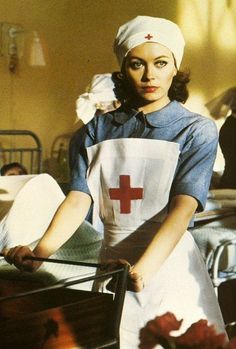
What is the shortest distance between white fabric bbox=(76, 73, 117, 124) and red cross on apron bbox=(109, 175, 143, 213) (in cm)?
43

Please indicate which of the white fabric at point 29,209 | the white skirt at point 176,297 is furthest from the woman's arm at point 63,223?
the white fabric at point 29,209

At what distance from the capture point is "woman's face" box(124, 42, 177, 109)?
792 millimetres

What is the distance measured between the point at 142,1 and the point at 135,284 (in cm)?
74

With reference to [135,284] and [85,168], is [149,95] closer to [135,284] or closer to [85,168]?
[85,168]

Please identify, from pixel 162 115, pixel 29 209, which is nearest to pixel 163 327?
pixel 162 115

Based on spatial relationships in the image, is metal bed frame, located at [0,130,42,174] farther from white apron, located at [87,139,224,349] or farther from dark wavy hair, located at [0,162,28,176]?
white apron, located at [87,139,224,349]

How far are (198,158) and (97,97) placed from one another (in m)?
0.53

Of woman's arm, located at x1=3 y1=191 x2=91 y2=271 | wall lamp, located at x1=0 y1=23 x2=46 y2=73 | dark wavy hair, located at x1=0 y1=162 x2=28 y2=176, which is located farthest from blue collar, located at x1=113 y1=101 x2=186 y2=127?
dark wavy hair, located at x1=0 y1=162 x2=28 y2=176

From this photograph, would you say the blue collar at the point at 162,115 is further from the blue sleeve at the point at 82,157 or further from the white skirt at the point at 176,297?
the white skirt at the point at 176,297

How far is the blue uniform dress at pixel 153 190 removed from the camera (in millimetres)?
784

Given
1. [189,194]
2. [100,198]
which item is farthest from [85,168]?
[189,194]

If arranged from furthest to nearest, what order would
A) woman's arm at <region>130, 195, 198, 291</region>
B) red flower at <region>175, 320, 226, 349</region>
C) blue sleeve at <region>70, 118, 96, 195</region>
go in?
blue sleeve at <region>70, 118, 96, 195</region>
woman's arm at <region>130, 195, 198, 291</region>
red flower at <region>175, 320, 226, 349</region>

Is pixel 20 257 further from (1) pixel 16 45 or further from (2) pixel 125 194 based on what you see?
(1) pixel 16 45

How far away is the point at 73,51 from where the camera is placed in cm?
162
